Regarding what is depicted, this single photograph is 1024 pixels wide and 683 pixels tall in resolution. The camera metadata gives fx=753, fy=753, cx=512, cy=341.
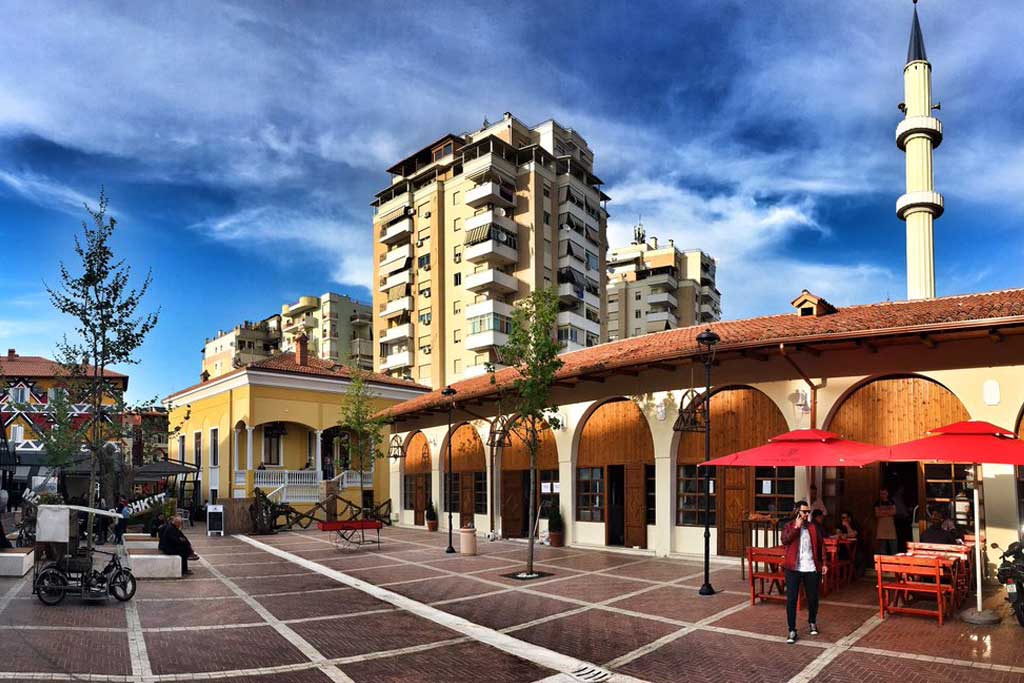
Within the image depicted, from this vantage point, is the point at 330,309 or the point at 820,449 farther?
the point at 330,309

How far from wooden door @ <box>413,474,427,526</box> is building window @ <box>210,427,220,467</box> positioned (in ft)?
37.2

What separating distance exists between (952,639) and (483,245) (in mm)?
50601

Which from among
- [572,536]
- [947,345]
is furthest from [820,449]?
[572,536]

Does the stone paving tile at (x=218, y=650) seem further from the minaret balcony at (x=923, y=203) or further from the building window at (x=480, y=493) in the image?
the minaret balcony at (x=923, y=203)

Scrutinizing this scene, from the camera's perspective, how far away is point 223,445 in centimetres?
3522

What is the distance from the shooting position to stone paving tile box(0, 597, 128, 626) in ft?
36.3

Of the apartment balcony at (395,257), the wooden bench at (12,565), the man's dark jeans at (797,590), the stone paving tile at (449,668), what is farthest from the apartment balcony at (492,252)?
the stone paving tile at (449,668)

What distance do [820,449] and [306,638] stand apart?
885cm

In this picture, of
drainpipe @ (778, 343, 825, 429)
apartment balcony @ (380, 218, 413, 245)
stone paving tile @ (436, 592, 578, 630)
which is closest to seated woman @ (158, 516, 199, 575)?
stone paving tile @ (436, 592, 578, 630)

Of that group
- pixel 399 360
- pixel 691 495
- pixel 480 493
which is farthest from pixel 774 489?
pixel 399 360

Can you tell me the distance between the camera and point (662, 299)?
282ft

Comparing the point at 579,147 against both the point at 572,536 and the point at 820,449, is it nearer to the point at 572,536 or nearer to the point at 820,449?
the point at 572,536

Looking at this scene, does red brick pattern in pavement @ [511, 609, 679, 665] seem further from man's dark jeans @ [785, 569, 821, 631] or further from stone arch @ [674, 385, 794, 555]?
stone arch @ [674, 385, 794, 555]

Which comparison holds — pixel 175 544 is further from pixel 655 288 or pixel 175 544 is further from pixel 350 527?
pixel 655 288
